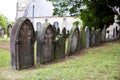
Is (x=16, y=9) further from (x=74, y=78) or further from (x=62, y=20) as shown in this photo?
(x=74, y=78)

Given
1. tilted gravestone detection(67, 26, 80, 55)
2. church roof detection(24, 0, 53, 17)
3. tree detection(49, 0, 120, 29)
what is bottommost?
tilted gravestone detection(67, 26, 80, 55)

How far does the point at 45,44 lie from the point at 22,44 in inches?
59.2

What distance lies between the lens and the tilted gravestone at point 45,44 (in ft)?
35.3

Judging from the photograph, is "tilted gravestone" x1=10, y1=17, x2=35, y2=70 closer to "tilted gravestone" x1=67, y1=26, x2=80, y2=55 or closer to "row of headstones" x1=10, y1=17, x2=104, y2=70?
"row of headstones" x1=10, y1=17, x2=104, y2=70

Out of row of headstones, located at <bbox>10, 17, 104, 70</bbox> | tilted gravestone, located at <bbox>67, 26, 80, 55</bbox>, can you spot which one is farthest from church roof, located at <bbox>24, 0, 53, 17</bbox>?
row of headstones, located at <bbox>10, 17, 104, 70</bbox>

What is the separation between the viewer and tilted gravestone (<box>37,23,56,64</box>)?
35.3ft

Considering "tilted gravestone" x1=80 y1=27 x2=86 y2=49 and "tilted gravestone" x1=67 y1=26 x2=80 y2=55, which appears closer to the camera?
"tilted gravestone" x1=67 y1=26 x2=80 y2=55

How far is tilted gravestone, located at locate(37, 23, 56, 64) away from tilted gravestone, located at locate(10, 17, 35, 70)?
51 cm

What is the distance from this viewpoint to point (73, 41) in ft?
46.4

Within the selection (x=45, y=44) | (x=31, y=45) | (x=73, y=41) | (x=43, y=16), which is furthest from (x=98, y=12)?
(x=43, y=16)

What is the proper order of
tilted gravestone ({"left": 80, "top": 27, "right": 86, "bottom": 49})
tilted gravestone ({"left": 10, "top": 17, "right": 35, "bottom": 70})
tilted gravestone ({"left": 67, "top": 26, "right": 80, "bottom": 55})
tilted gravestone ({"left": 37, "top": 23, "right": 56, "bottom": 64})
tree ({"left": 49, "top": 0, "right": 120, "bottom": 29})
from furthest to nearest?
tree ({"left": 49, "top": 0, "right": 120, "bottom": 29})
tilted gravestone ({"left": 80, "top": 27, "right": 86, "bottom": 49})
tilted gravestone ({"left": 67, "top": 26, "right": 80, "bottom": 55})
tilted gravestone ({"left": 37, "top": 23, "right": 56, "bottom": 64})
tilted gravestone ({"left": 10, "top": 17, "right": 35, "bottom": 70})

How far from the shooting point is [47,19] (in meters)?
65.2

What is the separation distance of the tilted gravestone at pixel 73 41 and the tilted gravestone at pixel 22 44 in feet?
11.7

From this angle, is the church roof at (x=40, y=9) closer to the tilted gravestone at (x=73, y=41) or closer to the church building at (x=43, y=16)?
the church building at (x=43, y=16)
